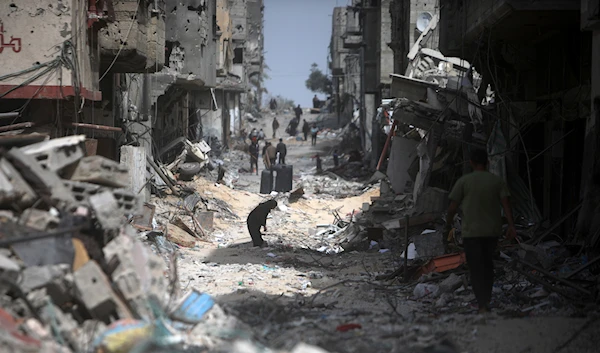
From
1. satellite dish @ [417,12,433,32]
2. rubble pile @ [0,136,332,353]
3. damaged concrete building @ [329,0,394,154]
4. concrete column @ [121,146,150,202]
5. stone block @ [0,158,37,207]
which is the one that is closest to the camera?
rubble pile @ [0,136,332,353]

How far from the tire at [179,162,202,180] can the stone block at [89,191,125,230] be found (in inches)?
574

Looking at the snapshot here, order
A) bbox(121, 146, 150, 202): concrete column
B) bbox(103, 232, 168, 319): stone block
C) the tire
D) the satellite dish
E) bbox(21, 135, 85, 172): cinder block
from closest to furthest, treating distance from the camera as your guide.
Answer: bbox(103, 232, 168, 319): stone block
bbox(21, 135, 85, 172): cinder block
bbox(121, 146, 150, 202): concrete column
the tire
the satellite dish

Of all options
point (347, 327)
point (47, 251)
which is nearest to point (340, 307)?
point (347, 327)

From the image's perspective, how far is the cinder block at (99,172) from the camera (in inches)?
236

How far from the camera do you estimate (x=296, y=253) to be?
43.1 ft

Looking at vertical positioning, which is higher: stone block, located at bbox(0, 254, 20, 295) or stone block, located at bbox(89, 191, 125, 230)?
stone block, located at bbox(89, 191, 125, 230)

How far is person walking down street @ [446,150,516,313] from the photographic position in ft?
22.2

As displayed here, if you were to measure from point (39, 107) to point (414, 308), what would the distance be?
658 cm

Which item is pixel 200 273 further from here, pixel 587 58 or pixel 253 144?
pixel 253 144

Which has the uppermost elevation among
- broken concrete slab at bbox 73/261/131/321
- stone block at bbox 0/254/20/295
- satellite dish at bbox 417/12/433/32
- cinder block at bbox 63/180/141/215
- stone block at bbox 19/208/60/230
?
satellite dish at bbox 417/12/433/32

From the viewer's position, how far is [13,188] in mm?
5305

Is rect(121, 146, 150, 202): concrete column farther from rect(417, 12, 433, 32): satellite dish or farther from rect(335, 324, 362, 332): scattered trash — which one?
rect(417, 12, 433, 32): satellite dish

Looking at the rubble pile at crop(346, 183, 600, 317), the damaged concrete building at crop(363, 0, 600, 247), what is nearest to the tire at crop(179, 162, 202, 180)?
the damaged concrete building at crop(363, 0, 600, 247)

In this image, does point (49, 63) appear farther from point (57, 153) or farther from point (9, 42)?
point (57, 153)
